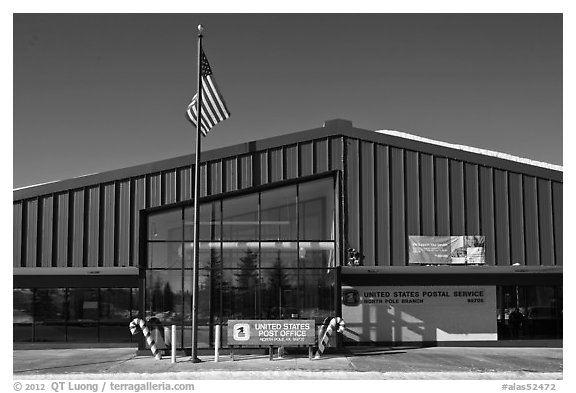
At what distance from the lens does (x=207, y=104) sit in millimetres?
20109

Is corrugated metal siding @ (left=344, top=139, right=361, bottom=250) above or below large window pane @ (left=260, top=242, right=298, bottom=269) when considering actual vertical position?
above

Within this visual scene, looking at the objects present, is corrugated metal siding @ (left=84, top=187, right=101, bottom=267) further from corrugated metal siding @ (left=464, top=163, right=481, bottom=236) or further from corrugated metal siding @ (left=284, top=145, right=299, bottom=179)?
corrugated metal siding @ (left=464, top=163, right=481, bottom=236)

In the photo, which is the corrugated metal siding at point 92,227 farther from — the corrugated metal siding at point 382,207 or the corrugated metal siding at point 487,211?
the corrugated metal siding at point 487,211

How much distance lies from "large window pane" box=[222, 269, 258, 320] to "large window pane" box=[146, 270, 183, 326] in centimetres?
140

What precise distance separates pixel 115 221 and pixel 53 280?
526 centimetres

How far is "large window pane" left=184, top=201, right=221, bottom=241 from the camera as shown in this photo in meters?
21.9

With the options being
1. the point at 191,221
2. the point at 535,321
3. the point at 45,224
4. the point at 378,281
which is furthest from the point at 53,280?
the point at 535,321

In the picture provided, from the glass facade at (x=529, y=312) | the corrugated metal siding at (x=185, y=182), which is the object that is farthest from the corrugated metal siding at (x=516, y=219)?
the corrugated metal siding at (x=185, y=182)

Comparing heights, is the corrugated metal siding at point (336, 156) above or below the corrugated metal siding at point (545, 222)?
above

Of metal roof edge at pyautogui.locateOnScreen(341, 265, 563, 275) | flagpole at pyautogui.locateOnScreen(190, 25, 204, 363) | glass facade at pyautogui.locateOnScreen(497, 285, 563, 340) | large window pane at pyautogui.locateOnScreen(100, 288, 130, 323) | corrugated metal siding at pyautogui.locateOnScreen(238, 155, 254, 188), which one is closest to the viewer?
flagpole at pyautogui.locateOnScreen(190, 25, 204, 363)

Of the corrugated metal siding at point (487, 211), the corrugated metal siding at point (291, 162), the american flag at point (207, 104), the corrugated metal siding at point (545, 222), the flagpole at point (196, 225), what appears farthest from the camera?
the corrugated metal siding at point (545, 222)

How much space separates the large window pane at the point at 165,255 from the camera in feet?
71.0

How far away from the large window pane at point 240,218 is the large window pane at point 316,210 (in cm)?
144

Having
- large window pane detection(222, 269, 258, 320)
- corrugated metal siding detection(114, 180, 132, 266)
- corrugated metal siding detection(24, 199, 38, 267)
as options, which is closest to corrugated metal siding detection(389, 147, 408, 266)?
large window pane detection(222, 269, 258, 320)
